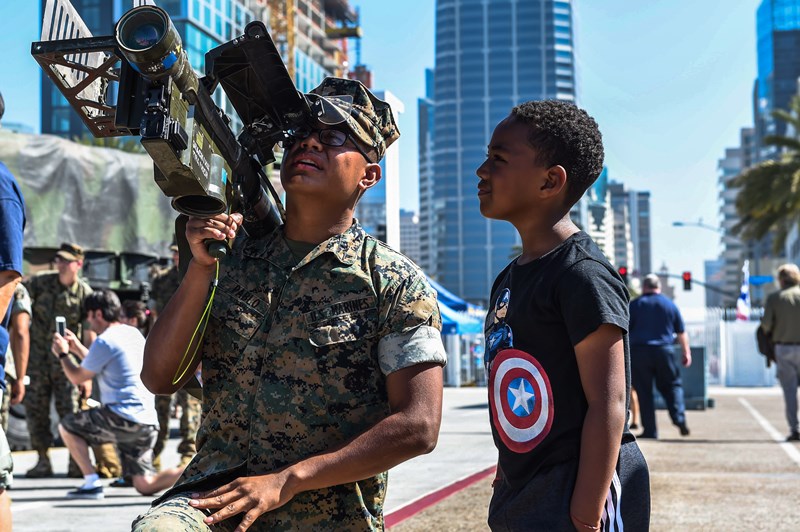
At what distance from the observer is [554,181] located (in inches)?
118

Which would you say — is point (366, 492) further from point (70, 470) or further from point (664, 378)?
point (664, 378)

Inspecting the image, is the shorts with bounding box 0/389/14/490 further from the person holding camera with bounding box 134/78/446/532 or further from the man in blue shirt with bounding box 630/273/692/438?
the man in blue shirt with bounding box 630/273/692/438

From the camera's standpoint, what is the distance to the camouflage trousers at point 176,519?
2.39 metres

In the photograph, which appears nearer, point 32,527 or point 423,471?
point 32,527

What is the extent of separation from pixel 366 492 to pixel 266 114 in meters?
1.06

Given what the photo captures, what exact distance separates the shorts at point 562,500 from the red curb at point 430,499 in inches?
132

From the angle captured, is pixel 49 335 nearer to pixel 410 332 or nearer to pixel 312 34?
pixel 410 332

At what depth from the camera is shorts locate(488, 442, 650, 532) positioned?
8.83ft

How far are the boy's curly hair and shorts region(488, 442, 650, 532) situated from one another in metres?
0.77

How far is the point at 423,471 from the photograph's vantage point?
9.06m

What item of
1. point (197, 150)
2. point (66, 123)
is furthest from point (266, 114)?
point (66, 123)

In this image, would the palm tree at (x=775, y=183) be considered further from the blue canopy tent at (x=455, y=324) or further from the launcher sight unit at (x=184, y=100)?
the launcher sight unit at (x=184, y=100)

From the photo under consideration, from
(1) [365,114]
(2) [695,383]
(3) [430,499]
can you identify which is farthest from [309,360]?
(2) [695,383]

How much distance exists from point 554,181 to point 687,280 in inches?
2037
